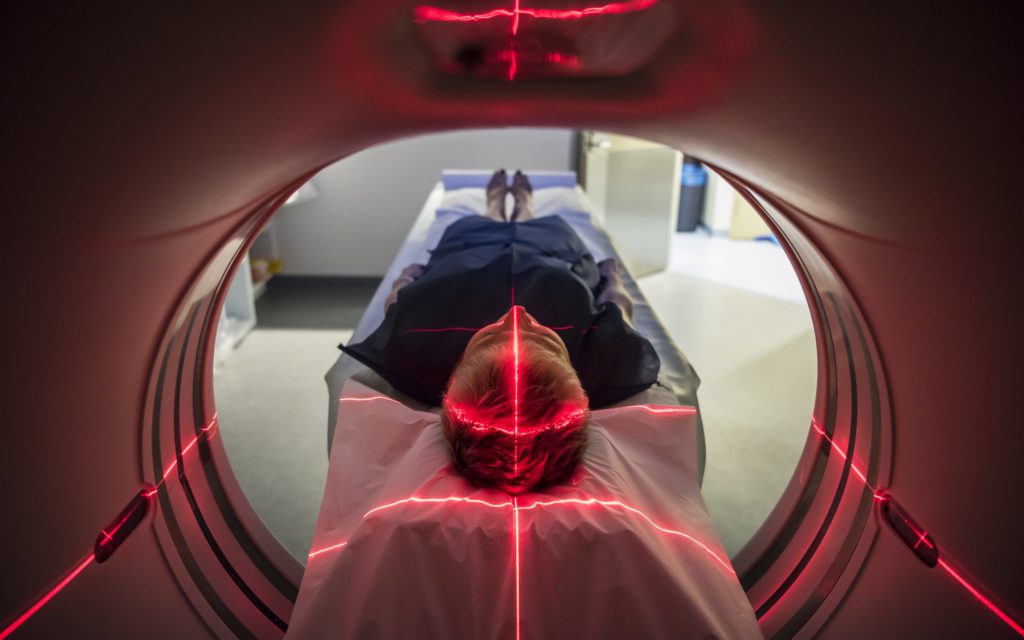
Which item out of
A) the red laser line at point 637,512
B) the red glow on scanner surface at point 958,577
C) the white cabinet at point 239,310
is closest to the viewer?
the red glow on scanner surface at point 958,577

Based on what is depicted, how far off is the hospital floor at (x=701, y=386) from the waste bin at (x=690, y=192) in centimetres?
106

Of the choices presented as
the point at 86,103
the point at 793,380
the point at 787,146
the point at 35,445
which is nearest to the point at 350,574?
the point at 35,445

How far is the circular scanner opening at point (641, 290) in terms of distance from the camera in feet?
3.71

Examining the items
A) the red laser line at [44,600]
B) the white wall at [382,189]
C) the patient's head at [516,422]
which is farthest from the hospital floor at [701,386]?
the red laser line at [44,600]

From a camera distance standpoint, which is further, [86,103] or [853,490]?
[853,490]

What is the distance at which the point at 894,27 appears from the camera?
52 centimetres

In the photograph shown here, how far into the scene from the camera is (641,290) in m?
3.13

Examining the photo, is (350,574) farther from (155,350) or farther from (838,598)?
(838,598)

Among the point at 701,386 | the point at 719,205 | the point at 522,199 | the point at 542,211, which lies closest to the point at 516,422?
the point at 701,386

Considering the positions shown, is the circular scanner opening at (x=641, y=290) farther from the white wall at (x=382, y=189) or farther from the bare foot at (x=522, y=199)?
the bare foot at (x=522, y=199)

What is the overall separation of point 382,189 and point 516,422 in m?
3.60

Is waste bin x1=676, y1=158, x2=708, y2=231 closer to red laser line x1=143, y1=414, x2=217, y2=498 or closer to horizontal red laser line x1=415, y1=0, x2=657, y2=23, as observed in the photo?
red laser line x1=143, y1=414, x2=217, y2=498

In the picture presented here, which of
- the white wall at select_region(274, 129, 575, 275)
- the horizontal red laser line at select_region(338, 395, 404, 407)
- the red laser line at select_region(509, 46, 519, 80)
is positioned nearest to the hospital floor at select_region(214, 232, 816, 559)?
the white wall at select_region(274, 129, 575, 275)

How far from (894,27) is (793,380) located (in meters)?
2.74
